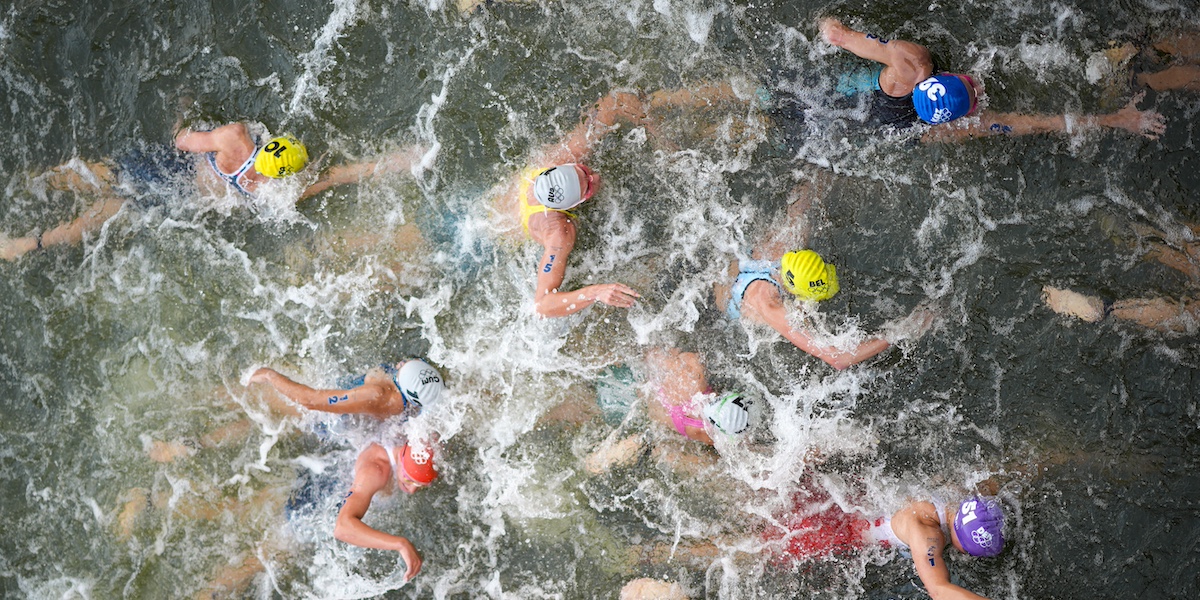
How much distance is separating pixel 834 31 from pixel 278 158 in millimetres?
4459

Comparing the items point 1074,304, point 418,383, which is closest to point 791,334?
point 1074,304

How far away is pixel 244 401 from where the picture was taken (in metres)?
6.91

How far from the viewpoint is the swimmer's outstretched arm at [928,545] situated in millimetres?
5664

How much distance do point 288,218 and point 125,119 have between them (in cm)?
170

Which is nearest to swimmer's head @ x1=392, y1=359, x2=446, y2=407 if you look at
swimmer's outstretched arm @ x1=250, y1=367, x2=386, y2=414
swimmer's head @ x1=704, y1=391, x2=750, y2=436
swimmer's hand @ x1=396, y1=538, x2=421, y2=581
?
swimmer's outstretched arm @ x1=250, y1=367, x2=386, y2=414

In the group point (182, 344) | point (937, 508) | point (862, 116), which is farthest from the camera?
point (182, 344)

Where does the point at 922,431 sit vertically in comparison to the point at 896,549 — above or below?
above

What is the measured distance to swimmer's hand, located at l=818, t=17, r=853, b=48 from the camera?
21.3 ft

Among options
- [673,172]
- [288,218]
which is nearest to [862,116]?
[673,172]

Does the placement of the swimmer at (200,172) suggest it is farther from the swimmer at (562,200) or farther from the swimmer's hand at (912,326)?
the swimmer's hand at (912,326)

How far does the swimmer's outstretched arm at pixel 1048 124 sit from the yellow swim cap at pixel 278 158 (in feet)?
16.2

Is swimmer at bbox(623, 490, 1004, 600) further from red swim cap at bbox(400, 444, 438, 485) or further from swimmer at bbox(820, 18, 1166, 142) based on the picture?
swimmer at bbox(820, 18, 1166, 142)

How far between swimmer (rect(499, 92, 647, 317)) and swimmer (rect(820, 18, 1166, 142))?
1814 mm

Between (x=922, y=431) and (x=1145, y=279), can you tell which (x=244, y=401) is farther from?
(x=1145, y=279)
